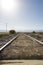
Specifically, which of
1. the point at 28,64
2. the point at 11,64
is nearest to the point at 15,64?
the point at 11,64

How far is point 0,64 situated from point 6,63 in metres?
0.35

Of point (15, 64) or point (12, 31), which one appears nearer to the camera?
point (15, 64)

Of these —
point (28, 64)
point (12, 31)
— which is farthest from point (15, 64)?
point (12, 31)

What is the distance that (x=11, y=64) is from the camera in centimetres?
609

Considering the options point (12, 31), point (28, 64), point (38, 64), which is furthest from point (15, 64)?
point (12, 31)

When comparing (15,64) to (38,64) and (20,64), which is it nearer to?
(20,64)

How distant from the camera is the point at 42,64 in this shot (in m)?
6.05

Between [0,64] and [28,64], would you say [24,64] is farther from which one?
[0,64]

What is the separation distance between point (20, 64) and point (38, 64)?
2.58 feet

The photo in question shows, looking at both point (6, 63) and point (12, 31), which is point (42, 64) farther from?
point (12, 31)

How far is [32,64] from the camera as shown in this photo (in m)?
6.08

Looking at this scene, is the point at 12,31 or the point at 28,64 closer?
the point at 28,64

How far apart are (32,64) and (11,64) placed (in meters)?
0.92

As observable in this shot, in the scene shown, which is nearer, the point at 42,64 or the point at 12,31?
the point at 42,64
